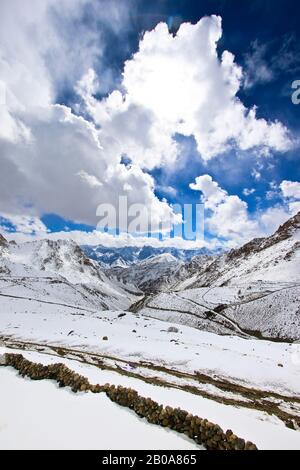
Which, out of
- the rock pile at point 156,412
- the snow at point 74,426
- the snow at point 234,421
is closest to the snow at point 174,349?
the snow at point 234,421

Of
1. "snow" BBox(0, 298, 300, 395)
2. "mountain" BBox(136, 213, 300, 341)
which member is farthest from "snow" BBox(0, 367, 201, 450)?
"mountain" BBox(136, 213, 300, 341)

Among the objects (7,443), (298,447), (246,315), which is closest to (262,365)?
(298,447)

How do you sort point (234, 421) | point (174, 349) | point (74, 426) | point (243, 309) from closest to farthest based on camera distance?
point (74, 426)
point (234, 421)
point (174, 349)
point (243, 309)

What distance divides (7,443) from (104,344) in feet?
90.7

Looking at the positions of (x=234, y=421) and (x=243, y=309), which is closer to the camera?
(x=234, y=421)

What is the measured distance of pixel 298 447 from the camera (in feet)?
30.3

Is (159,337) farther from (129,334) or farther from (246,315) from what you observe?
(246,315)

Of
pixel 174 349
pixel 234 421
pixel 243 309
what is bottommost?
pixel 243 309

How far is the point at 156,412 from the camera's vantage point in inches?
402

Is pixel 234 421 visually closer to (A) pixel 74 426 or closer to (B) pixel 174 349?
(A) pixel 74 426

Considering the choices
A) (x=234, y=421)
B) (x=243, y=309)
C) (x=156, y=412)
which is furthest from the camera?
(x=243, y=309)

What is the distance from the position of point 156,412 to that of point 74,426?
2906 millimetres

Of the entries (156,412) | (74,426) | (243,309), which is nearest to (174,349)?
(156,412)

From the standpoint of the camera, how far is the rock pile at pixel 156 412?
8406 millimetres
